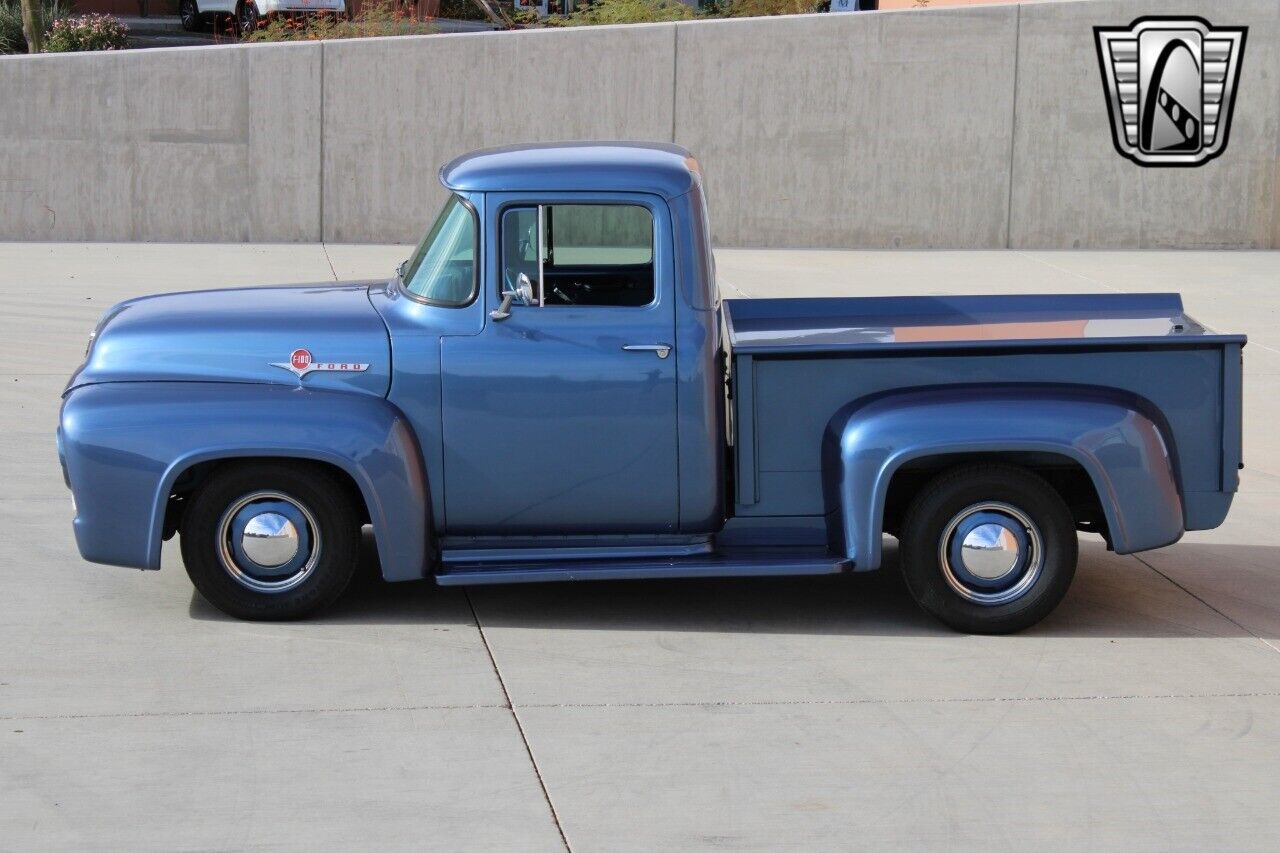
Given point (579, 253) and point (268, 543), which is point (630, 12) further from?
point (268, 543)

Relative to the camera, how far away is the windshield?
623 cm

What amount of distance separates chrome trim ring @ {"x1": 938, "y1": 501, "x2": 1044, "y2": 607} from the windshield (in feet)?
6.57

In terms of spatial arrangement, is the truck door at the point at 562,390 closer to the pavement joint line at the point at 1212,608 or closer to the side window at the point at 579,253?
the side window at the point at 579,253

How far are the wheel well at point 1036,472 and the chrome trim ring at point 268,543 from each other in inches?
85.8

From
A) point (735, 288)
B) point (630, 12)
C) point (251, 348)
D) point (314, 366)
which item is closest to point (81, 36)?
point (630, 12)

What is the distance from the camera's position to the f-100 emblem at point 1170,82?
54.1ft

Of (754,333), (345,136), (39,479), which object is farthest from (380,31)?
(754,333)

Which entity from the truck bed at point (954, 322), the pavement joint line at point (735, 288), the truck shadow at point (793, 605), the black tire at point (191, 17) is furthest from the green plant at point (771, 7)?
the truck shadow at point (793, 605)

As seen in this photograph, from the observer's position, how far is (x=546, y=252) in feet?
20.6

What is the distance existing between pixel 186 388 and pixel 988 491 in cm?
296

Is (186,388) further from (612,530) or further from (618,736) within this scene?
(618,736)

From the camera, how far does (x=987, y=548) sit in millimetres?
6184

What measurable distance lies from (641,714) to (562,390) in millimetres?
1301

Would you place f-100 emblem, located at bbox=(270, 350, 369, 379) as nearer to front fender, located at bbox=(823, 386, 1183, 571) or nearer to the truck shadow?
the truck shadow
